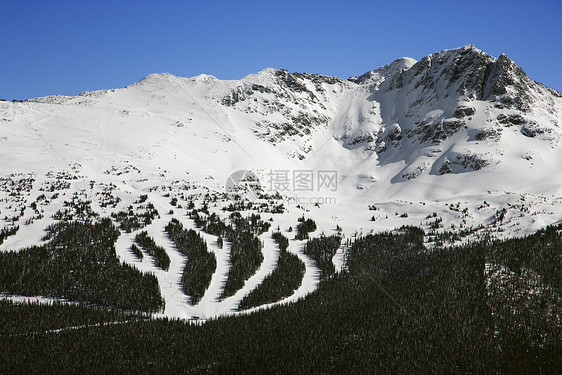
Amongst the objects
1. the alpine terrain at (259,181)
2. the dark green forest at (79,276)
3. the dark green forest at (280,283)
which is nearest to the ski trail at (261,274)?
the alpine terrain at (259,181)

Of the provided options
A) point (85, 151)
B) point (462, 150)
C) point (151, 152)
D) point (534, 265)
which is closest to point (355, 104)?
point (462, 150)

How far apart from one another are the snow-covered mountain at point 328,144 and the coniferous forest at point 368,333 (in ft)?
31.7

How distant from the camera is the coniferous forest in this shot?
7059 mm

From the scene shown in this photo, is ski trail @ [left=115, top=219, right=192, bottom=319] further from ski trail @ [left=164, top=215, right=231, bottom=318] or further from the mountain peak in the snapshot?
the mountain peak

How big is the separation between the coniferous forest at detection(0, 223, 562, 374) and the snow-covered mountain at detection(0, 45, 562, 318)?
9.68 metres

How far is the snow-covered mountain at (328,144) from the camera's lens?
26.8m

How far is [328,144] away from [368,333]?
62.3 m

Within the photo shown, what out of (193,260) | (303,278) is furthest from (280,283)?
(193,260)

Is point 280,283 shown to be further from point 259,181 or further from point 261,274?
point 259,181

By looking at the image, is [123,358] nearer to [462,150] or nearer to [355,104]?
[462,150]

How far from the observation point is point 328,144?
68750mm

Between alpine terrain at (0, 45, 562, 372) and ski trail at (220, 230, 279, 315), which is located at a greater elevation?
alpine terrain at (0, 45, 562, 372)

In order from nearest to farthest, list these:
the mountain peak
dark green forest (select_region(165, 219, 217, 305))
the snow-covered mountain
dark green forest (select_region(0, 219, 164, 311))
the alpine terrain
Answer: dark green forest (select_region(0, 219, 164, 311))
dark green forest (select_region(165, 219, 217, 305))
the alpine terrain
the snow-covered mountain
the mountain peak

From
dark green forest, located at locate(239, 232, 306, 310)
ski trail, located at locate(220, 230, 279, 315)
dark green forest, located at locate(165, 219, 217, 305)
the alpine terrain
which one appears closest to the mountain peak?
the alpine terrain
